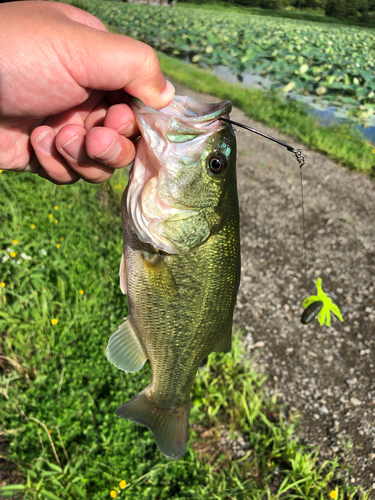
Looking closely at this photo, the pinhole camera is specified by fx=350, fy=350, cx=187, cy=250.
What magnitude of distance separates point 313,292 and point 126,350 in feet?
11.2

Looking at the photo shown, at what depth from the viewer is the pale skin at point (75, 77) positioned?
4.17 ft

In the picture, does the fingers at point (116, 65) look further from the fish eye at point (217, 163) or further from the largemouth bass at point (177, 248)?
the fish eye at point (217, 163)

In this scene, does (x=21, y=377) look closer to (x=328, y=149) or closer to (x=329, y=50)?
(x=328, y=149)

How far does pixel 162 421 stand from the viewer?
163cm

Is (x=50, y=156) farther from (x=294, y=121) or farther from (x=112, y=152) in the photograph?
→ (x=294, y=121)

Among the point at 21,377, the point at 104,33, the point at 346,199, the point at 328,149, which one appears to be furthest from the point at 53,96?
the point at 328,149

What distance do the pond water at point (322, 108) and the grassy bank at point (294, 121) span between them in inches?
15.6

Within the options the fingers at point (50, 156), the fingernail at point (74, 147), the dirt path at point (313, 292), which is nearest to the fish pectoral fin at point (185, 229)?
the fingernail at point (74, 147)

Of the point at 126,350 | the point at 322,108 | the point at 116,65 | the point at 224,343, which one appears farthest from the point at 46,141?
the point at 322,108

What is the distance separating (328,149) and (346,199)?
1840 mm

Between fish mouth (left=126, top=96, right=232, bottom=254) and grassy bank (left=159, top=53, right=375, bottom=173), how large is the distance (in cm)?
692

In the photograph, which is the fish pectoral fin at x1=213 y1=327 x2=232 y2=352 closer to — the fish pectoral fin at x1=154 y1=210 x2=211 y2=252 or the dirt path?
the fish pectoral fin at x1=154 y1=210 x2=211 y2=252

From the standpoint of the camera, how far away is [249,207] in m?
5.91

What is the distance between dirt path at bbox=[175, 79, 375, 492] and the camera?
10.6ft
